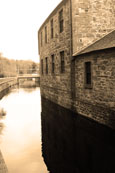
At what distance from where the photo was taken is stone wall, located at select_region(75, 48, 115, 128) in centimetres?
883

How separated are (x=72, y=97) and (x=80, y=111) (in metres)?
1.38

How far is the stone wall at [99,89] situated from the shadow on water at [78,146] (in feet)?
1.93

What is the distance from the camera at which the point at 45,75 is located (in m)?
19.6

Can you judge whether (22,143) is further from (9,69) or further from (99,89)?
(9,69)

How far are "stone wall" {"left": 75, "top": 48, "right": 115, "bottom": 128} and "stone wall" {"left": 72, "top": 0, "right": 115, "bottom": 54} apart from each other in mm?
1431

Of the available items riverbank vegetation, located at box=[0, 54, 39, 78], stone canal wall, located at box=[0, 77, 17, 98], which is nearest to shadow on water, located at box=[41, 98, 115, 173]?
stone canal wall, located at box=[0, 77, 17, 98]

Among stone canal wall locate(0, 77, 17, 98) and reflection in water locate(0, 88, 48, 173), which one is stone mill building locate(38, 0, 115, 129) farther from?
stone canal wall locate(0, 77, 17, 98)

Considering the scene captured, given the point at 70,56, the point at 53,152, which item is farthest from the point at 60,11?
the point at 53,152

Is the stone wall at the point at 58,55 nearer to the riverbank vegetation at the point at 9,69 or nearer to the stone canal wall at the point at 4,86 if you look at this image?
the stone canal wall at the point at 4,86

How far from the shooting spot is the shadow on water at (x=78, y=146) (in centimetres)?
593

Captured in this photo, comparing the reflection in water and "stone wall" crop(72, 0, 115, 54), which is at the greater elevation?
"stone wall" crop(72, 0, 115, 54)

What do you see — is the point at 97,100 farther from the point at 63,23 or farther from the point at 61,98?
the point at 63,23

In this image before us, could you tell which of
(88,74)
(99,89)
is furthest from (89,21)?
(99,89)

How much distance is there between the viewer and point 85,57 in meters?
10.9
